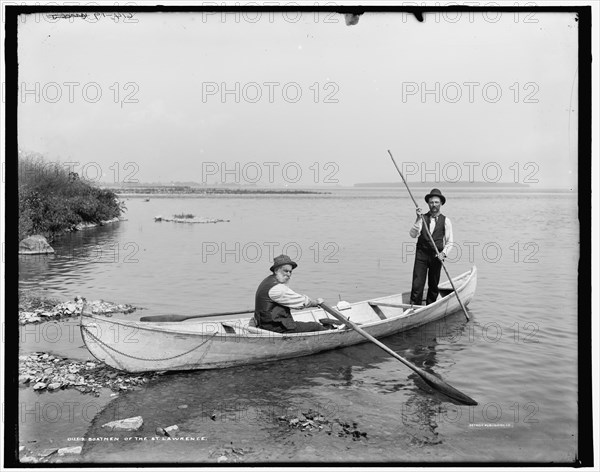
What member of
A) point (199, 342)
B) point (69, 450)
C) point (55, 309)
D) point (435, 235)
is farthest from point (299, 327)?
point (55, 309)

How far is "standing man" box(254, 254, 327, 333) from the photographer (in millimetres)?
8000

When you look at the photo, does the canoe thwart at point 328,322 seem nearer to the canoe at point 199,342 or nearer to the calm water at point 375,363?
the canoe at point 199,342

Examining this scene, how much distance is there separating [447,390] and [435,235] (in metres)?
3.64

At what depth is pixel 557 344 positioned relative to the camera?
9289 millimetres

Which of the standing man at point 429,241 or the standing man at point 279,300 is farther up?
the standing man at point 429,241

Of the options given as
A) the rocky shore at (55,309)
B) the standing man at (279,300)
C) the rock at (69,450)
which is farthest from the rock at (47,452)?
the rocky shore at (55,309)

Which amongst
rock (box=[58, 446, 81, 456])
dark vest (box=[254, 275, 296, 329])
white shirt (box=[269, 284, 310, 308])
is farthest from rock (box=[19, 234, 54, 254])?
rock (box=[58, 446, 81, 456])

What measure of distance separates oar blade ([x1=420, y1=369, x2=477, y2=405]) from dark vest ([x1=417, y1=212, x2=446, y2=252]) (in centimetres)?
338

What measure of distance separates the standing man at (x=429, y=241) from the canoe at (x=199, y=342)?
2.89 ft

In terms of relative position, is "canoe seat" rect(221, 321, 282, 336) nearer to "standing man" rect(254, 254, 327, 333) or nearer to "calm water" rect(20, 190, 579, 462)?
"standing man" rect(254, 254, 327, 333)

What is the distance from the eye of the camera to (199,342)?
7.67 metres

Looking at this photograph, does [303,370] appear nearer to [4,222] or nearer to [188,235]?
[4,222]

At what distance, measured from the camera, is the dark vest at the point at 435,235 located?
1011 centimetres

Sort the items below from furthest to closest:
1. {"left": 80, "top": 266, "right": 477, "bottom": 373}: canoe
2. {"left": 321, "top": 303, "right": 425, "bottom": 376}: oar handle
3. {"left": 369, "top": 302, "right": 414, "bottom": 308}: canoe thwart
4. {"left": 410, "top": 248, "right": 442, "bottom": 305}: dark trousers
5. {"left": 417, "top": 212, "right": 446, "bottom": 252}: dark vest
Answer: {"left": 369, "top": 302, "right": 414, "bottom": 308}: canoe thwart, {"left": 410, "top": 248, "right": 442, "bottom": 305}: dark trousers, {"left": 417, "top": 212, "right": 446, "bottom": 252}: dark vest, {"left": 321, "top": 303, "right": 425, "bottom": 376}: oar handle, {"left": 80, "top": 266, "right": 477, "bottom": 373}: canoe
